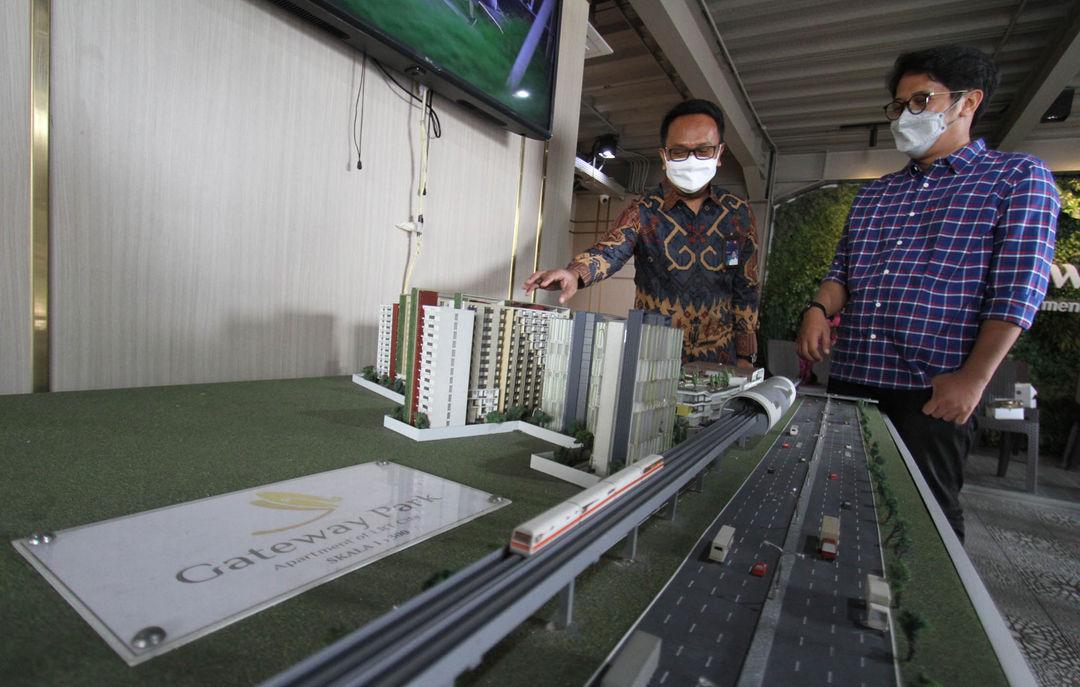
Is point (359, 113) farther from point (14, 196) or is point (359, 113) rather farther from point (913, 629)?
point (913, 629)

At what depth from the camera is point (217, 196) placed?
153 centimetres

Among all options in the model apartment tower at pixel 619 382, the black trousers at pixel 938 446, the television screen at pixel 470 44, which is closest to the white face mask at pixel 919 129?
the black trousers at pixel 938 446

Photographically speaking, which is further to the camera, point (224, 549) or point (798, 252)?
point (798, 252)

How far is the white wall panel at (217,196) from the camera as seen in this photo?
129 cm

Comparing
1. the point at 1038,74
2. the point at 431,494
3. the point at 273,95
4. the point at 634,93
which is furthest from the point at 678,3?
the point at 431,494

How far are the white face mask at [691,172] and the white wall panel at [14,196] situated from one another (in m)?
1.81

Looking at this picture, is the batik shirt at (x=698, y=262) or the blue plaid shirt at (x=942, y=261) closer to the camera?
the blue plaid shirt at (x=942, y=261)

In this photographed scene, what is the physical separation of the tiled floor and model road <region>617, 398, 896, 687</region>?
1.80 metres

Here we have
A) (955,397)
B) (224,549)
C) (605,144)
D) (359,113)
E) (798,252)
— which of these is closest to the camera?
(224,549)

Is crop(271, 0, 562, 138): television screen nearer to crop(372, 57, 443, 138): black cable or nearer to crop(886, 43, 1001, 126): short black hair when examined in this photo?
crop(372, 57, 443, 138): black cable

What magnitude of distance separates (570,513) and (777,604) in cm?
24

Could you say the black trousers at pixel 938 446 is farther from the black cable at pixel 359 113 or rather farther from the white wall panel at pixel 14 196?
the white wall panel at pixel 14 196

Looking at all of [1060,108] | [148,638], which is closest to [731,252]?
[148,638]

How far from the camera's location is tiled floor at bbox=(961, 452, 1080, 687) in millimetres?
1943
